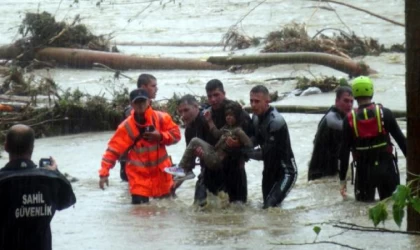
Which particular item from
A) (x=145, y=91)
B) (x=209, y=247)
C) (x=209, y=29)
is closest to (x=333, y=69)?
(x=209, y=29)

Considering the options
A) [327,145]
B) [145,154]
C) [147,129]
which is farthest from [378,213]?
[327,145]

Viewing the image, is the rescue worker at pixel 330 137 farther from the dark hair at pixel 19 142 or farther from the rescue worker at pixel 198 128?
the dark hair at pixel 19 142

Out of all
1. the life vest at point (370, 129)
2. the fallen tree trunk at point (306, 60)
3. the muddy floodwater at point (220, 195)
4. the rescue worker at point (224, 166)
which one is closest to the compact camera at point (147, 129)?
the rescue worker at point (224, 166)

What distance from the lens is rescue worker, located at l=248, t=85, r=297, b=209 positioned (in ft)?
33.5

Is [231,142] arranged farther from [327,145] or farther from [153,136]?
[327,145]

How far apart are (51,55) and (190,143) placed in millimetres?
13956

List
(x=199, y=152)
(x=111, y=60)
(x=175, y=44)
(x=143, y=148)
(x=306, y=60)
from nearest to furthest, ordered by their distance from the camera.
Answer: (x=199, y=152), (x=143, y=148), (x=306, y=60), (x=111, y=60), (x=175, y=44)

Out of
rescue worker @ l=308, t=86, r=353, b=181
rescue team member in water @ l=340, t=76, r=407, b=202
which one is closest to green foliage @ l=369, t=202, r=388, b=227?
rescue team member in water @ l=340, t=76, r=407, b=202

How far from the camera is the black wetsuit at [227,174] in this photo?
34.4 feet

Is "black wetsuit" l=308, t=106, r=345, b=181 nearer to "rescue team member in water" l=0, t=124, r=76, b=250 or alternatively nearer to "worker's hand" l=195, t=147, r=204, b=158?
"worker's hand" l=195, t=147, r=204, b=158

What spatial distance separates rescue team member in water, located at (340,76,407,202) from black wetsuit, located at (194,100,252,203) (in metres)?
1.07

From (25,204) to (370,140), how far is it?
4.50m

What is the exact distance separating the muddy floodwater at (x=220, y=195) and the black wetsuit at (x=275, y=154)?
9.4 inches

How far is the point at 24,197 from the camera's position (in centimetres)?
607
